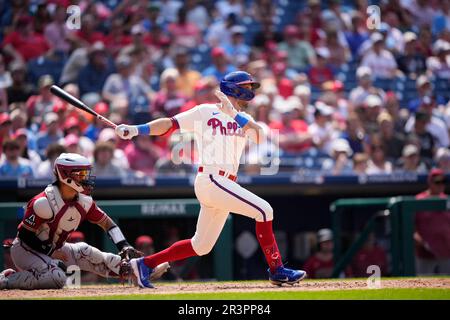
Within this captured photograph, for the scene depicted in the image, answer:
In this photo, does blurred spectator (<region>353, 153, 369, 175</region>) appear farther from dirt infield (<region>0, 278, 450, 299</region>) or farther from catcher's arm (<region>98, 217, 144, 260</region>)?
catcher's arm (<region>98, 217, 144, 260</region>)

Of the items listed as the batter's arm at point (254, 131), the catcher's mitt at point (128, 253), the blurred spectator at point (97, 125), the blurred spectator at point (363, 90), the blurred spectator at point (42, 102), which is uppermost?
the blurred spectator at point (363, 90)

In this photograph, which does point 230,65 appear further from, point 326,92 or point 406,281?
point 406,281

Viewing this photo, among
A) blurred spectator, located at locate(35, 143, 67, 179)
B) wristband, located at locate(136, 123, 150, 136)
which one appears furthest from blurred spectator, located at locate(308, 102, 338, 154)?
wristband, located at locate(136, 123, 150, 136)

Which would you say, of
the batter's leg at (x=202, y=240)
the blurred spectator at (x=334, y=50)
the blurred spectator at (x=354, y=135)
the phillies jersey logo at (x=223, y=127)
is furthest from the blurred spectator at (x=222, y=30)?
the batter's leg at (x=202, y=240)

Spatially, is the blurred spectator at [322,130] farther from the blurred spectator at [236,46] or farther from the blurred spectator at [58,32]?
the blurred spectator at [58,32]

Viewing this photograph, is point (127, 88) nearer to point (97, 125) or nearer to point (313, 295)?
point (97, 125)
